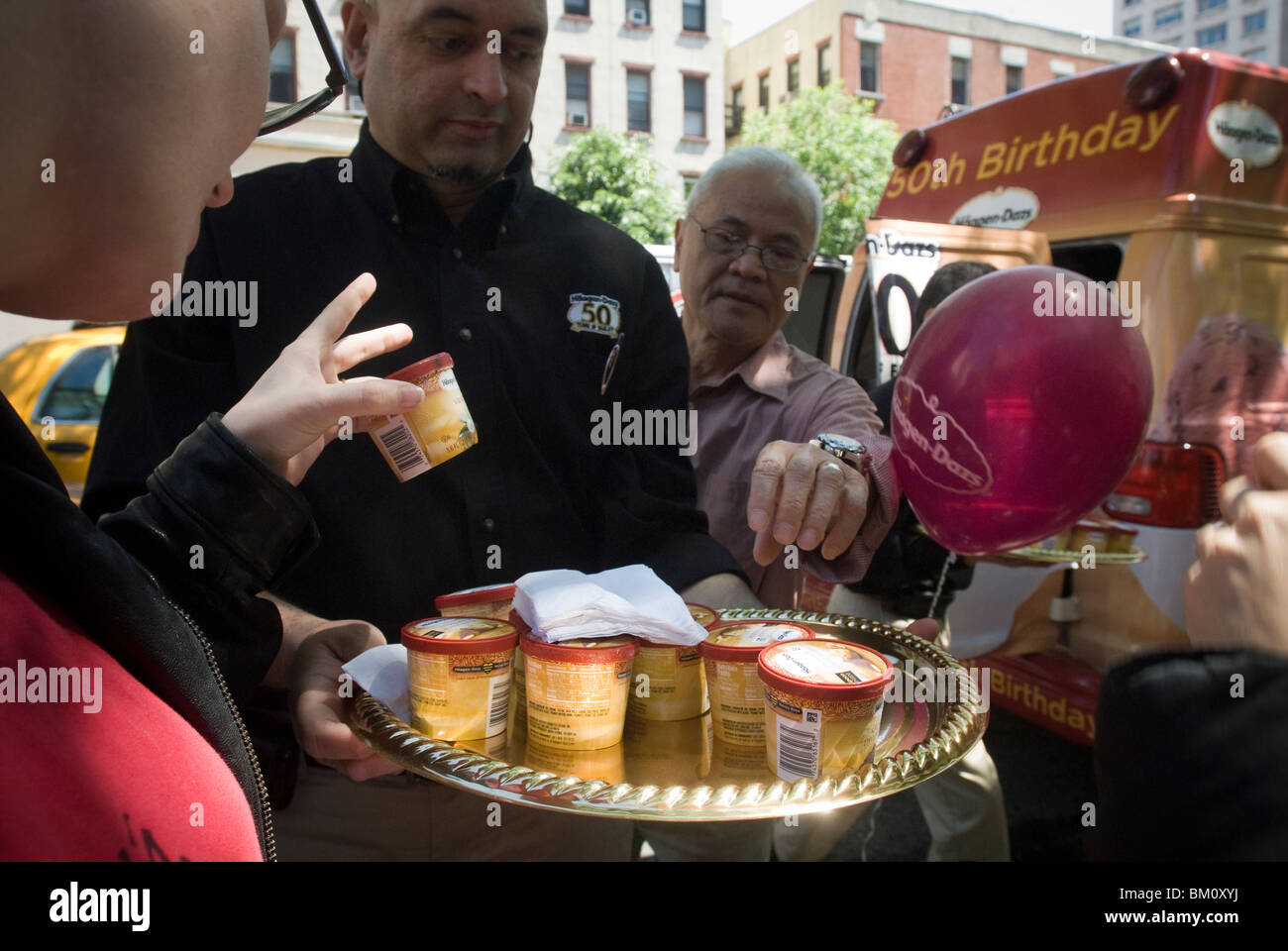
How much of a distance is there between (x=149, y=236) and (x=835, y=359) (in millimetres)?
4322

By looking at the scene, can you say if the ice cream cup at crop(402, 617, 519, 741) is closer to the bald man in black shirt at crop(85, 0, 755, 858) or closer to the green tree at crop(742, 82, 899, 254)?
the bald man in black shirt at crop(85, 0, 755, 858)

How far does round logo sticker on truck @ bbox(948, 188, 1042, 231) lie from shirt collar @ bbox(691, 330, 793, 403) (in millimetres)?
2037

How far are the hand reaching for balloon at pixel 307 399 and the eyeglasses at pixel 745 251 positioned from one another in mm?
1869

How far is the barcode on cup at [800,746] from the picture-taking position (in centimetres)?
119

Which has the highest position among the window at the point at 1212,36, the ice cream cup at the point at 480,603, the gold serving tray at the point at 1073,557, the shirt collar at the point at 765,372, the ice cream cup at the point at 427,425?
the window at the point at 1212,36

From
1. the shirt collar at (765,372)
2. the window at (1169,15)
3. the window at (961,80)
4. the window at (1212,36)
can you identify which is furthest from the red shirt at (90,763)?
the window at (1169,15)

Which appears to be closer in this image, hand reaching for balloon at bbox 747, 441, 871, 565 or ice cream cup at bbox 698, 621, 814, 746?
ice cream cup at bbox 698, 621, 814, 746

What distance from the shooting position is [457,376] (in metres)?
1.69

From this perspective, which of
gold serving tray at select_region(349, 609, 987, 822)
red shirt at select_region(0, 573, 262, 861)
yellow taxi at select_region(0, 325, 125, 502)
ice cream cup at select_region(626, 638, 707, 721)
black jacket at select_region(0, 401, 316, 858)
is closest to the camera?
red shirt at select_region(0, 573, 262, 861)

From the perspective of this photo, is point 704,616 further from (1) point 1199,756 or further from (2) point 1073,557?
(2) point 1073,557

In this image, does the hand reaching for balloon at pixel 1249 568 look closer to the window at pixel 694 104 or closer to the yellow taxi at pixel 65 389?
the yellow taxi at pixel 65 389

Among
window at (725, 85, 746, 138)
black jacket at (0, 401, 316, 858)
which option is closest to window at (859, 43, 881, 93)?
window at (725, 85, 746, 138)

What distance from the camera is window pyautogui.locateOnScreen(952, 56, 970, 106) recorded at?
98.7 ft

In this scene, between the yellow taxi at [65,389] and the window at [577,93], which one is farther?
the window at [577,93]
